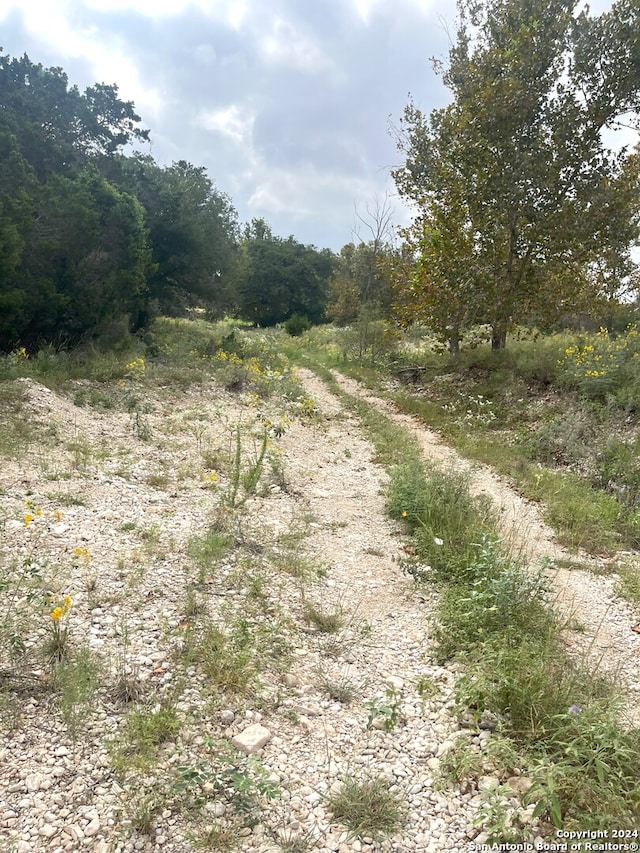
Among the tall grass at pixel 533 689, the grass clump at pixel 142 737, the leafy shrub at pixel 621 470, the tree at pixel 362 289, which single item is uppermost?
the tree at pixel 362 289

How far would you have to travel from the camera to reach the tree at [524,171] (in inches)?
485

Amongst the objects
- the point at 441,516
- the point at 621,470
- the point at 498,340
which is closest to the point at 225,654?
the point at 441,516

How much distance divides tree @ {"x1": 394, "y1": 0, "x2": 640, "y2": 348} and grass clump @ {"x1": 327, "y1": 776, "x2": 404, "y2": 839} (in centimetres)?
1300

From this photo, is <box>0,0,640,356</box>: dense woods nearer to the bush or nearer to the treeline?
the treeline

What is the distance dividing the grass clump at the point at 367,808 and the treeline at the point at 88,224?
36.9 ft

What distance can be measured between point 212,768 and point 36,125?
52.0ft

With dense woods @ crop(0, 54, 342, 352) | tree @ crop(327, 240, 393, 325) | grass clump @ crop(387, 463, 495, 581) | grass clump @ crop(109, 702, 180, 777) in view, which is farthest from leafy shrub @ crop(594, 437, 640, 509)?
tree @ crop(327, 240, 393, 325)

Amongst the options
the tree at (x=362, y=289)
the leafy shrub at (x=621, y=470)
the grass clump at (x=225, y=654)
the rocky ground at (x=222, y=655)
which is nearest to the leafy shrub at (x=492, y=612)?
the rocky ground at (x=222, y=655)

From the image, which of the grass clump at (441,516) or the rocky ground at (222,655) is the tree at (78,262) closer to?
the rocky ground at (222,655)

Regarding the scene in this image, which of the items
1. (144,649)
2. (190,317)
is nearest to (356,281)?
(190,317)

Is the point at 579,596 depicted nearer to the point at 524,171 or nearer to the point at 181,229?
the point at 524,171

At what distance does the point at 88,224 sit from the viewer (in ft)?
40.1

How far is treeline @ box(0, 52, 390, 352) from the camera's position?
449 inches

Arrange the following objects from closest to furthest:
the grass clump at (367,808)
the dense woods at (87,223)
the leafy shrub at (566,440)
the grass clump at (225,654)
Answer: the grass clump at (367,808) → the grass clump at (225,654) → the leafy shrub at (566,440) → the dense woods at (87,223)
